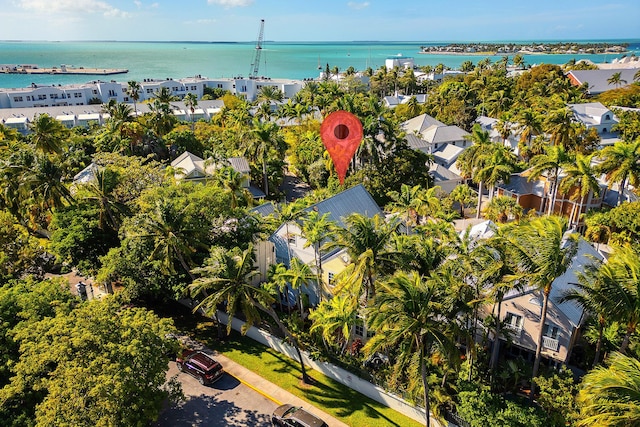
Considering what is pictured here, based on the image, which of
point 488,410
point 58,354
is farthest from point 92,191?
point 488,410

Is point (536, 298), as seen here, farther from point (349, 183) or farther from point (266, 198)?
point (266, 198)

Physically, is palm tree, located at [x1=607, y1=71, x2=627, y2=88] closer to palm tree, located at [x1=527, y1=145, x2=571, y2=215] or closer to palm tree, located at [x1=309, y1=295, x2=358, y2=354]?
palm tree, located at [x1=527, y1=145, x2=571, y2=215]

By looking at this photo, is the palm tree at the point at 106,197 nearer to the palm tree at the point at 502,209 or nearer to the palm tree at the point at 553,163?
the palm tree at the point at 502,209

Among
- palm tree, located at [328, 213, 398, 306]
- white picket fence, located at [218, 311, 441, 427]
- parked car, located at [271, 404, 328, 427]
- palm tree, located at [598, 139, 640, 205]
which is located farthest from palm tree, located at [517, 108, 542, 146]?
parked car, located at [271, 404, 328, 427]

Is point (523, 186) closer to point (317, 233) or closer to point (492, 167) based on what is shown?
point (492, 167)

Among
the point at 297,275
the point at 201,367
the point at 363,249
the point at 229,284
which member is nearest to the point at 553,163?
the point at 363,249
